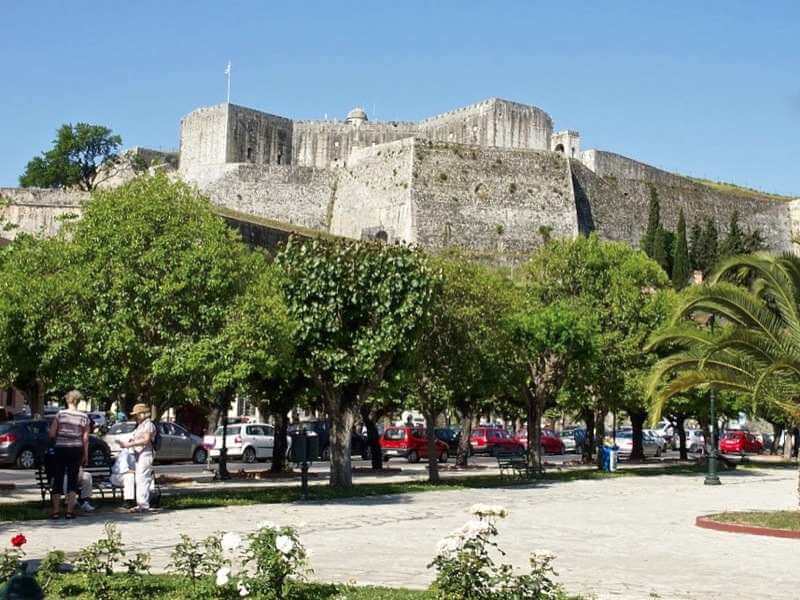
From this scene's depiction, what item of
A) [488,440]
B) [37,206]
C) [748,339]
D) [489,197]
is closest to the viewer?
[748,339]

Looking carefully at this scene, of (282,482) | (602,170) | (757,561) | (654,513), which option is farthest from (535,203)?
(757,561)

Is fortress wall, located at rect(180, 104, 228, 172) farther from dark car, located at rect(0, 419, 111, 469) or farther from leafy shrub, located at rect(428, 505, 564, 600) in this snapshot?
leafy shrub, located at rect(428, 505, 564, 600)

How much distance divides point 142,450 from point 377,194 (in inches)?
2435

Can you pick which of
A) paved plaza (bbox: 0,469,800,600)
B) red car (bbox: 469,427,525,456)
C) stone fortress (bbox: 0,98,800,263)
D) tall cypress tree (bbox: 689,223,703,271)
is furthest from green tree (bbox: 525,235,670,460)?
tall cypress tree (bbox: 689,223,703,271)

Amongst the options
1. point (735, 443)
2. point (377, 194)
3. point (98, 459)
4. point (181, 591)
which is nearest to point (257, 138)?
point (377, 194)

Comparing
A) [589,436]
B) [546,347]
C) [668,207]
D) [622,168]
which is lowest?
[589,436]

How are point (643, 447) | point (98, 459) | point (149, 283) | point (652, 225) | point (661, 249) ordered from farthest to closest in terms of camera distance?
point (652, 225), point (661, 249), point (643, 447), point (149, 283), point (98, 459)

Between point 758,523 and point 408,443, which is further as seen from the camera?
point 408,443

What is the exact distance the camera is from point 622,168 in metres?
88.0

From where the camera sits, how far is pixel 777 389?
54.8 ft

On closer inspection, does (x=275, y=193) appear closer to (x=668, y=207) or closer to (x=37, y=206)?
(x=37, y=206)

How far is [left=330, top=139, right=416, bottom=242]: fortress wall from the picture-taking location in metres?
74.1

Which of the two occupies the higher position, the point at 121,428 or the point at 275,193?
the point at 275,193

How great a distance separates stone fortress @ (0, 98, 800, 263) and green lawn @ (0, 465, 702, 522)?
41723 mm
